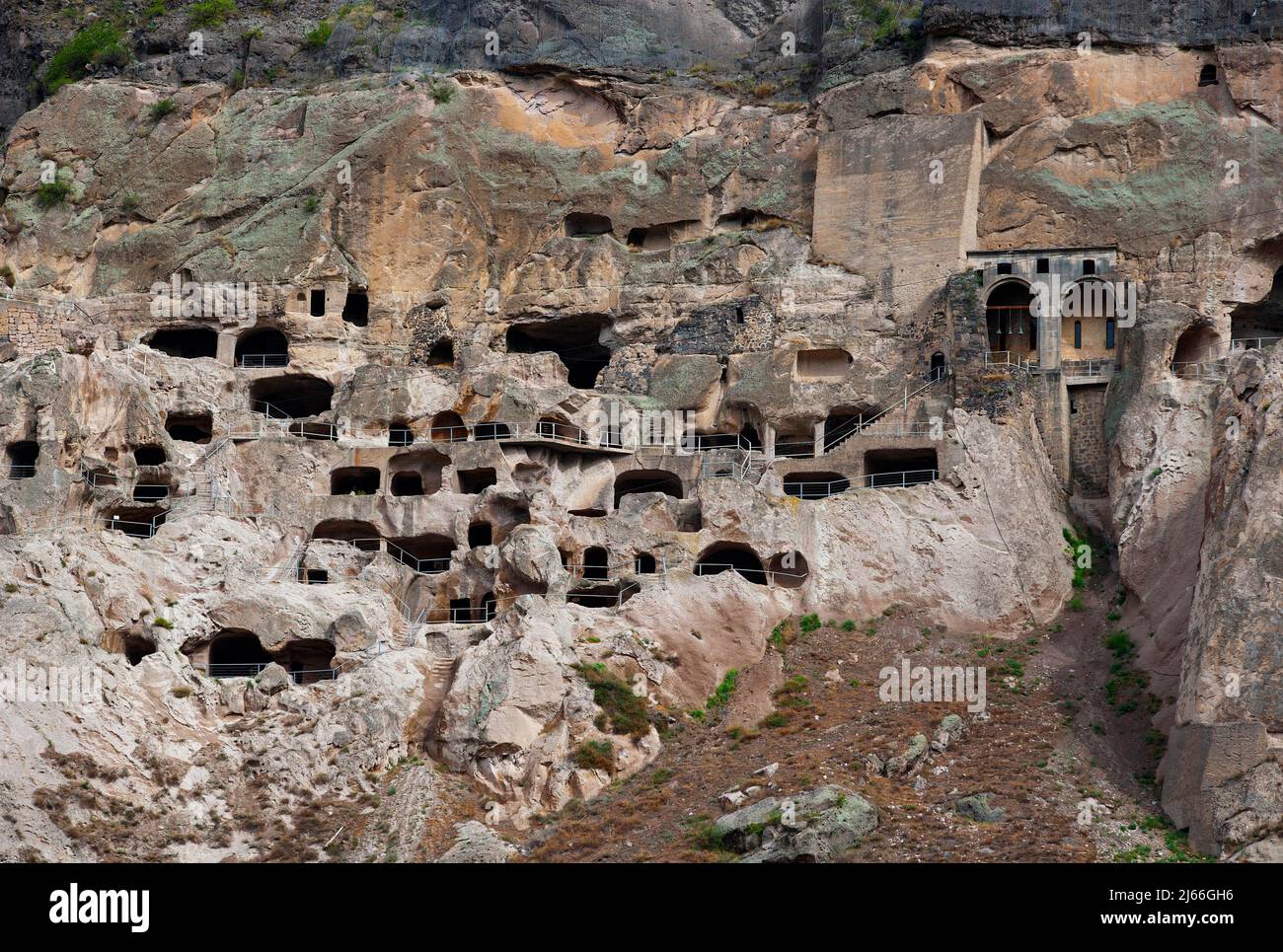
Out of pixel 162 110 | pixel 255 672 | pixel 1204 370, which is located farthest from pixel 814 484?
pixel 162 110

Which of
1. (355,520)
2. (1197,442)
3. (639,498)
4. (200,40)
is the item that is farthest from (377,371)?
(1197,442)

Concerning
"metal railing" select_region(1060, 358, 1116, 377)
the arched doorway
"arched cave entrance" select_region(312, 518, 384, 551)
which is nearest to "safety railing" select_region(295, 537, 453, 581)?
"arched cave entrance" select_region(312, 518, 384, 551)

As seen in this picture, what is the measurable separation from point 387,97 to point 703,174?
1085cm

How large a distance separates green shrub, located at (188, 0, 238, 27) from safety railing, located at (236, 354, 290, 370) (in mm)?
14841

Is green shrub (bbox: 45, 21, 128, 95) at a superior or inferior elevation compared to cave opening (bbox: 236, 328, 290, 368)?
superior

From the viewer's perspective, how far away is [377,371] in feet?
192

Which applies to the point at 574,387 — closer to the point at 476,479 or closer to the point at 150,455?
the point at 476,479

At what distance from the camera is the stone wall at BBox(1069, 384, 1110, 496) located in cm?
5566

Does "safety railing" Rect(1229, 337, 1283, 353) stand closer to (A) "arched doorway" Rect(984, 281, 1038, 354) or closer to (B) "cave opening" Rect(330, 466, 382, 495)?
(A) "arched doorway" Rect(984, 281, 1038, 354)

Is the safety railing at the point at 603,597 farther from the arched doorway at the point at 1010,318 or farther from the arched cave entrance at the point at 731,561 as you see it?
the arched doorway at the point at 1010,318

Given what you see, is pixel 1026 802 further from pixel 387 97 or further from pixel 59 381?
pixel 387 97

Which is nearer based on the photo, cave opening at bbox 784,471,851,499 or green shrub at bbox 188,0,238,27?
cave opening at bbox 784,471,851,499

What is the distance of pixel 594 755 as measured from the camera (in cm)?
4634

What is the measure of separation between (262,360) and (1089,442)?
25.4 metres
